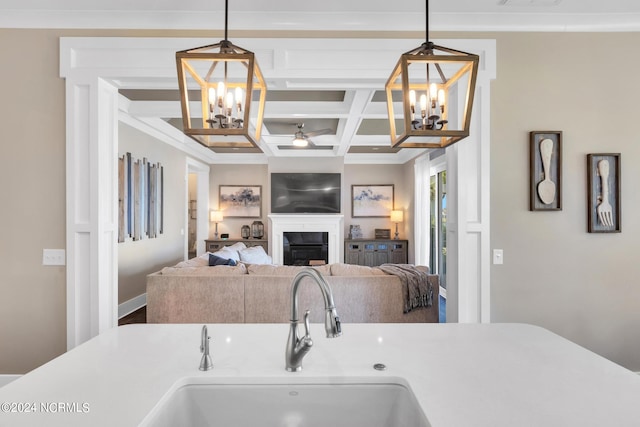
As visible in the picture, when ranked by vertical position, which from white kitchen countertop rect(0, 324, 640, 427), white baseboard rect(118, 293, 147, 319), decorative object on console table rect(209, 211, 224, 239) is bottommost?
white baseboard rect(118, 293, 147, 319)

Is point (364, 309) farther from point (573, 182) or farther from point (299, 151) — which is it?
point (299, 151)

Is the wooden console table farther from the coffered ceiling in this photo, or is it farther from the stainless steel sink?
the stainless steel sink

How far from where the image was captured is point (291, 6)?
239 centimetres

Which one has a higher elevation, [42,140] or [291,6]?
[291,6]

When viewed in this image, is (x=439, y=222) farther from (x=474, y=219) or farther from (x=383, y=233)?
(x=474, y=219)

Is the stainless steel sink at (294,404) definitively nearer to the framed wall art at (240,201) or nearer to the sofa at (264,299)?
the sofa at (264,299)

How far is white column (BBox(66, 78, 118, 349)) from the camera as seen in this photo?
2488mm

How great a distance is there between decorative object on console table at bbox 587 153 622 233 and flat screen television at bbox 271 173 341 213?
16.4 feet

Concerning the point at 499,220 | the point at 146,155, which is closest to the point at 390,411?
the point at 499,220

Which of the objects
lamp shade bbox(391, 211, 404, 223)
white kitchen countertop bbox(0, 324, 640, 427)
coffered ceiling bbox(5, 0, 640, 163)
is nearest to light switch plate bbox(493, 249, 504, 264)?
white kitchen countertop bbox(0, 324, 640, 427)

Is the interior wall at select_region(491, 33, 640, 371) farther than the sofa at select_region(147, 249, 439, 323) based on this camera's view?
No

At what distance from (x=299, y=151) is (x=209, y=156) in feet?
6.42

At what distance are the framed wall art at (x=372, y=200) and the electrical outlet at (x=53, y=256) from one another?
5882mm

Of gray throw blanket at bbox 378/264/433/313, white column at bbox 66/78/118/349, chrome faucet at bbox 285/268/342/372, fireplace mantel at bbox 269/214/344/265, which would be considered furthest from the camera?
fireplace mantel at bbox 269/214/344/265
